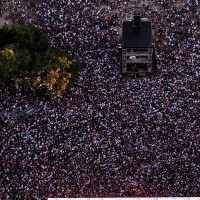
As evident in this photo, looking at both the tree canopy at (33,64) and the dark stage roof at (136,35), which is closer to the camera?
the tree canopy at (33,64)

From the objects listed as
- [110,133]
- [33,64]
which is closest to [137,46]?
[110,133]

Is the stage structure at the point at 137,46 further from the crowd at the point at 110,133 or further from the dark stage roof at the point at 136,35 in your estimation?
the crowd at the point at 110,133

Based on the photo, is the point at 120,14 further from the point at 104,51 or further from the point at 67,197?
the point at 67,197

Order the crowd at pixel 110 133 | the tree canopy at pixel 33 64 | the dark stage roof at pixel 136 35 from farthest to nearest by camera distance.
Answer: the dark stage roof at pixel 136 35
the tree canopy at pixel 33 64
the crowd at pixel 110 133

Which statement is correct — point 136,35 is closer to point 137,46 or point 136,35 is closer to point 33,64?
point 137,46

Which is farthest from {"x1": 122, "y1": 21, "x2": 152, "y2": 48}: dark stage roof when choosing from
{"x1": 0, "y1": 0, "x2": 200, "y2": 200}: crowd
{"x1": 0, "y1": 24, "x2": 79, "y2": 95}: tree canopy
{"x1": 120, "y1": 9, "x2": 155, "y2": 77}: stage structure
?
{"x1": 0, "y1": 24, "x2": 79, "y2": 95}: tree canopy

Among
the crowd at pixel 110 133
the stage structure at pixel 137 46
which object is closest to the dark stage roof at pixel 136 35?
the stage structure at pixel 137 46

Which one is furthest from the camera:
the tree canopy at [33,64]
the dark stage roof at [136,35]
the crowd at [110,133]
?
the dark stage roof at [136,35]

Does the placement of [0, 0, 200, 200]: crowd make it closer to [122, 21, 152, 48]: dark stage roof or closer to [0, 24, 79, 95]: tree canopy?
[0, 24, 79, 95]: tree canopy
